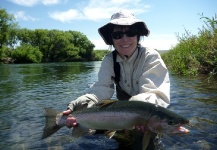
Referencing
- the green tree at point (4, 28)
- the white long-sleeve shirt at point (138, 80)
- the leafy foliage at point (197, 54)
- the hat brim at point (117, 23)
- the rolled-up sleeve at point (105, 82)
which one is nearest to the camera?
the white long-sleeve shirt at point (138, 80)

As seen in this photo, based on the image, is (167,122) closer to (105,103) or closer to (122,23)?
(105,103)

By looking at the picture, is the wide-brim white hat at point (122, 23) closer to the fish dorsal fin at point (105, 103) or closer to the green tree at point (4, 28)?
the fish dorsal fin at point (105, 103)

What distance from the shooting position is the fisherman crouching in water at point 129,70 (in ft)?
12.0

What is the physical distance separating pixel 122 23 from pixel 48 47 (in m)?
82.0

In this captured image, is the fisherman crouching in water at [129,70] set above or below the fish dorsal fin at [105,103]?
above

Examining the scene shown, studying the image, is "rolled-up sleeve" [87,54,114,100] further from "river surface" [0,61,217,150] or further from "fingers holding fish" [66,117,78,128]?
"fingers holding fish" [66,117,78,128]

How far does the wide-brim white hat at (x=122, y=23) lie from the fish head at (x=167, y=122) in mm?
1630

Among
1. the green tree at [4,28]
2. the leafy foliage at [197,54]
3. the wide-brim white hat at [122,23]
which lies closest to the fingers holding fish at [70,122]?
the wide-brim white hat at [122,23]

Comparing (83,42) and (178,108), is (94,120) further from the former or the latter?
(83,42)

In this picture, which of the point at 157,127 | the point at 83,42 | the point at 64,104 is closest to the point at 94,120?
the point at 157,127

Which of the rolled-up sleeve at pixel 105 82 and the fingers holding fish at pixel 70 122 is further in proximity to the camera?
the rolled-up sleeve at pixel 105 82

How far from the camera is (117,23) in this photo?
392 centimetres

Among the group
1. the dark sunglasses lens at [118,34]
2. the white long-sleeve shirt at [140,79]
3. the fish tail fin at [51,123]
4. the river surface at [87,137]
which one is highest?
the dark sunglasses lens at [118,34]

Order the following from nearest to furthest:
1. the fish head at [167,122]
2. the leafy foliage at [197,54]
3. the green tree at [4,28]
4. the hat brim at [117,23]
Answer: the fish head at [167,122] → the hat brim at [117,23] → the leafy foliage at [197,54] → the green tree at [4,28]
